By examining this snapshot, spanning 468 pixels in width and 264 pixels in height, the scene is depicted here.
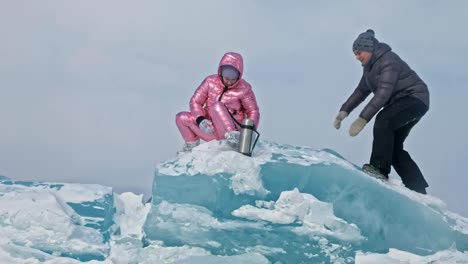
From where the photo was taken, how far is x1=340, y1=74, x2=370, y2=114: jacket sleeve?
7332mm

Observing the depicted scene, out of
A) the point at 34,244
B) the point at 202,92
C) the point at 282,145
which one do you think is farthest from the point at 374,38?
the point at 34,244

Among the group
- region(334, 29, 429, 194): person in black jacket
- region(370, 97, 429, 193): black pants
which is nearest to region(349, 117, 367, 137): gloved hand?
region(334, 29, 429, 194): person in black jacket

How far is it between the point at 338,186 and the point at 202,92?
1962 millimetres

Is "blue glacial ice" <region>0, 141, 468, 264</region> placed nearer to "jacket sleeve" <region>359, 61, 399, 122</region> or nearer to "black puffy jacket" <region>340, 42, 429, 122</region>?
"jacket sleeve" <region>359, 61, 399, 122</region>

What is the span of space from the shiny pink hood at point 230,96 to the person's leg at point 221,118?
0.28m

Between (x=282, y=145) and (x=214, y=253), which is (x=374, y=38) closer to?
(x=282, y=145)

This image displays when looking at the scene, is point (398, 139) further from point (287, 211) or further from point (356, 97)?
point (287, 211)

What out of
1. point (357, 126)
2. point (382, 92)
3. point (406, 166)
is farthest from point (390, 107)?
point (406, 166)

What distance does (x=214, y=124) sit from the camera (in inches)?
262

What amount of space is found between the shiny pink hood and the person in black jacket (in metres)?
1.13

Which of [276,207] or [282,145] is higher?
[282,145]

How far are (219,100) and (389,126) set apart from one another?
1.82 m

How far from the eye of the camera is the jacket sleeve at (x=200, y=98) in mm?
6941

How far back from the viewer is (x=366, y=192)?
585cm
